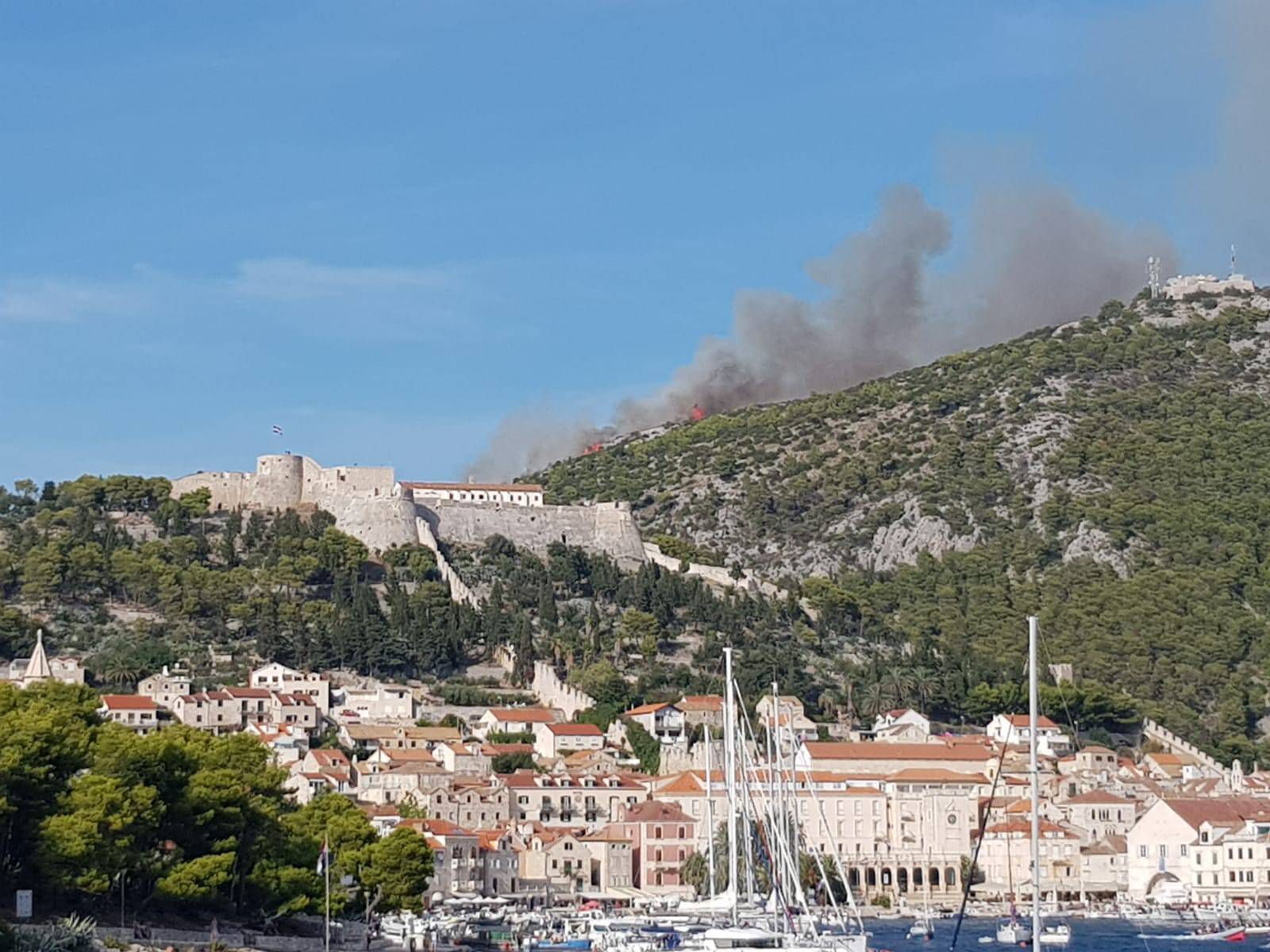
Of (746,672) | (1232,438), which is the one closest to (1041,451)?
(1232,438)

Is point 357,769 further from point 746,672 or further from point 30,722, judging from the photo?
point 30,722

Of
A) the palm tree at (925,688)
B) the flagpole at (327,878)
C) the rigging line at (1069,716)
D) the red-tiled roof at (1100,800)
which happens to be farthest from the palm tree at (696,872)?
the palm tree at (925,688)

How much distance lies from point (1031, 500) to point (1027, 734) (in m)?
38.9

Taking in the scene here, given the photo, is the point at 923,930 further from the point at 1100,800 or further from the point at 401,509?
the point at 401,509

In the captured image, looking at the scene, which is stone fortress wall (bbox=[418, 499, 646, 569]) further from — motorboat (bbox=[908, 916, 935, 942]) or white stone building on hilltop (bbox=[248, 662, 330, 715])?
motorboat (bbox=[908, 916, 935, 942])

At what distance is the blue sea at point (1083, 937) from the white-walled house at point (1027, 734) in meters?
22.2

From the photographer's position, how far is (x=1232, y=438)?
160875 mm

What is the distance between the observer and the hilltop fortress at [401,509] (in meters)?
139

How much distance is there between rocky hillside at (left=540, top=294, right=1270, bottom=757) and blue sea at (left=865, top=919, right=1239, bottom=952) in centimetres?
3230

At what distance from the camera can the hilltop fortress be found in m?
139

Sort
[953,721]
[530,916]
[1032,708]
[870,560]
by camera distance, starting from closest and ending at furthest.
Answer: [1032,708] → [530,916] → [953,721] → [870,560]

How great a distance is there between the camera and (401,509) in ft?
457

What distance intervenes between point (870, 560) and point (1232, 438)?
2512 cm

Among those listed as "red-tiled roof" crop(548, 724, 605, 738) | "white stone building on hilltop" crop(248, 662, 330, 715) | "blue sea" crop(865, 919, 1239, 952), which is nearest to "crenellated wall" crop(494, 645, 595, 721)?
"red-tiled roof" crop(548, 724, 605, 738)
